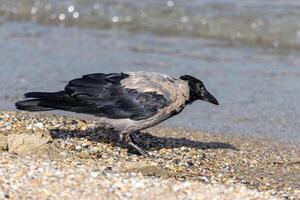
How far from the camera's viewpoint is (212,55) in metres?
12.4

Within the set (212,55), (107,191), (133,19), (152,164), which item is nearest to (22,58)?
(212,55)

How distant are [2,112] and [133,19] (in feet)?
24.3

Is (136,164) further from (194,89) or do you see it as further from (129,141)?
(194,89)

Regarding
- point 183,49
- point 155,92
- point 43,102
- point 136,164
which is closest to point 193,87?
point 155,92

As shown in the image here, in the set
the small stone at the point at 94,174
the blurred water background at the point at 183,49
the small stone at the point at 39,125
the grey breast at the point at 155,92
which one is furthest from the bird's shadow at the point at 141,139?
the small stone at the point at 94,174

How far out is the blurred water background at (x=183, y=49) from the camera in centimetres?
956

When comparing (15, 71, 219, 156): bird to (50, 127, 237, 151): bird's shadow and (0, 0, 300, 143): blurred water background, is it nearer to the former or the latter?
(50, 127, 237, 151): bird's shadow

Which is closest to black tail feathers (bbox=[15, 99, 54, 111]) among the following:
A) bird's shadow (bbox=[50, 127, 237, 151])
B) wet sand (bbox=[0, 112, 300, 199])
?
wet sand (bbox=[0, 112, 300, 199])

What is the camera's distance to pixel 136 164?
6617mm

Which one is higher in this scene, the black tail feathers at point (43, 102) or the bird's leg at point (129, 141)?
the black tail feathers at point (43, 102)

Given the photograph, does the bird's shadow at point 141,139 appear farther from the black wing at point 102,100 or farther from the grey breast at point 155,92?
the black wing at point 102,100

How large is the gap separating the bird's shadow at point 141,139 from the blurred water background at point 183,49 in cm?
64

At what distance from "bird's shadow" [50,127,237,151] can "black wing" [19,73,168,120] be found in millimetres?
528

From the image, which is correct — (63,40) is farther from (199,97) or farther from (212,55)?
(199,97)
